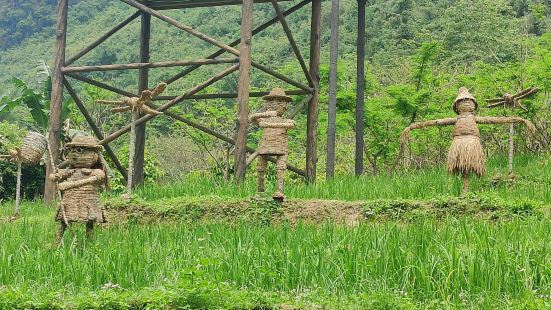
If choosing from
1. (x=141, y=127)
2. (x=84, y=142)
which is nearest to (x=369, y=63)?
(x=141, y=127)

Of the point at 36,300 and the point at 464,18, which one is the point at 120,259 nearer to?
the point at 36,300

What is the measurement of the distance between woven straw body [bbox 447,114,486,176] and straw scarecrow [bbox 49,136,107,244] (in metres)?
3.84

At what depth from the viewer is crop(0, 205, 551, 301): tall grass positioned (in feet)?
15.2

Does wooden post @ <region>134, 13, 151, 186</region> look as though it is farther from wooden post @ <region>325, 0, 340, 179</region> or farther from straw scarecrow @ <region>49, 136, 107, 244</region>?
straw scarecrow @ <region>49, 136, 107, 244</region>

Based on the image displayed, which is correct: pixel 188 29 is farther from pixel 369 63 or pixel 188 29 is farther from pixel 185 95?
pixel 369 63

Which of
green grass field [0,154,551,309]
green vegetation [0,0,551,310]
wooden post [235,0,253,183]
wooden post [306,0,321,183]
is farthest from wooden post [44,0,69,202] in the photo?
green grass field [0,154,551,309]

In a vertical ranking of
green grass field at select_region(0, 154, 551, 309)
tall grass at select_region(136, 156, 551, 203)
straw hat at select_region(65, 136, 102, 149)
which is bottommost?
green grass field at select_region(0, 154, 551, 309)

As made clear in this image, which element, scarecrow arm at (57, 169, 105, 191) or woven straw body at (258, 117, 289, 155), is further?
woven straw body at (258, 117, 289, 155)

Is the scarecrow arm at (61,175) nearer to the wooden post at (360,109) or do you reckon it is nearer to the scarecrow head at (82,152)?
the scarecrow head at (82,152)

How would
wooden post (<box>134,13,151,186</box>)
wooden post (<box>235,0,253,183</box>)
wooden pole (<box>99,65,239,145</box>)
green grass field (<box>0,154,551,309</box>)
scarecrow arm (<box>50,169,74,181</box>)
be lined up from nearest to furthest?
green grass field (<box>0,154,551,309</box>) < scarecrow arm (<box>50,169,74,181</box>) < wooden post (<box>235,0,253,183</box>) < wooden pole (<box>99,65,239,145</box>) < wooden post (<box>134,13,151,186</box>)

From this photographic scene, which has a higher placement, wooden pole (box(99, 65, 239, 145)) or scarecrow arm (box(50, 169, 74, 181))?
wooden pole (box(99, 65, 239, 145))

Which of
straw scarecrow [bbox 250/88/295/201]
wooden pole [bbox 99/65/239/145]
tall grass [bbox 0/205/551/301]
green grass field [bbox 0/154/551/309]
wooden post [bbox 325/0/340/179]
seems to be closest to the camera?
green grass field [bbox 0/154/551/309]

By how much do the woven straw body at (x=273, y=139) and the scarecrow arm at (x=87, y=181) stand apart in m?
2.18

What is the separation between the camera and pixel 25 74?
39.1m
